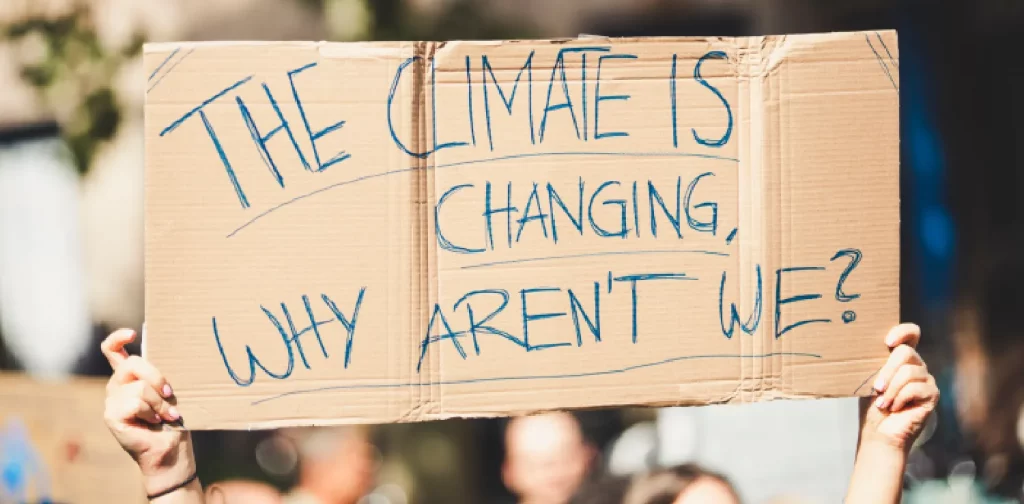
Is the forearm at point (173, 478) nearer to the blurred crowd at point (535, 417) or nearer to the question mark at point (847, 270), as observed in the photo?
the question mark at point (847, 270)

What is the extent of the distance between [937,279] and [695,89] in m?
2.94

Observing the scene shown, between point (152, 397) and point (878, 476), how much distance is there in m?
1.24

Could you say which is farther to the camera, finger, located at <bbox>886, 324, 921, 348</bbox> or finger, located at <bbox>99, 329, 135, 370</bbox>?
finger, located at <bbox>886, 324, 921, 348</bbox>

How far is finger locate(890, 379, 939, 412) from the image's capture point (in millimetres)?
1500

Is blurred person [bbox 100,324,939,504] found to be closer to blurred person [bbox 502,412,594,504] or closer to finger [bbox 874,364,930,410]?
finger [bbox 874,364,930,410]

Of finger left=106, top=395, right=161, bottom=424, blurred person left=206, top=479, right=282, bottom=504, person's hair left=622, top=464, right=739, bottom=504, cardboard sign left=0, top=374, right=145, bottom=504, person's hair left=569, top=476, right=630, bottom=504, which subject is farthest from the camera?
blurred person left=206, top=479, right=282, bottom=504

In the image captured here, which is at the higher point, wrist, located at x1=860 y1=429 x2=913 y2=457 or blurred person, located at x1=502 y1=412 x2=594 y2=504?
wrist, located at x1=860 y1=429 x2=913 y2=457

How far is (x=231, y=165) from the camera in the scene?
1.37 meters

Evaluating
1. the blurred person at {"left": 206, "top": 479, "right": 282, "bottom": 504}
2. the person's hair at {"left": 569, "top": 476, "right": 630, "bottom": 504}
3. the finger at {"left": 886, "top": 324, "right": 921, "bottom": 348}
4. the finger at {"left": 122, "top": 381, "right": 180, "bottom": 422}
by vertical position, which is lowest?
the blurred person at {"left": 206, "top": 479, "right": 282, "bottom": 504}

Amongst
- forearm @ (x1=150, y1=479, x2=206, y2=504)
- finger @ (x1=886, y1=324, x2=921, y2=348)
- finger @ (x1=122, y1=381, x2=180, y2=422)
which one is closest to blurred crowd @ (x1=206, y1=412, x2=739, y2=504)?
forearm @ (x1=150, y1=479, x2=206, y2=504)

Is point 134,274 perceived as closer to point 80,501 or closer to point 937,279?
point 80,501

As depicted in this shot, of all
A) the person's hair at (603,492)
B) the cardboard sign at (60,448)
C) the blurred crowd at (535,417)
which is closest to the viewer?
the person's hair at (603,492)

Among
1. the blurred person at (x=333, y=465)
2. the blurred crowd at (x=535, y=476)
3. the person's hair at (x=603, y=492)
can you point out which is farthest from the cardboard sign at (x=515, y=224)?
the blurred person at (x=333, y=465)

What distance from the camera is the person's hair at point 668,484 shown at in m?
2.00
